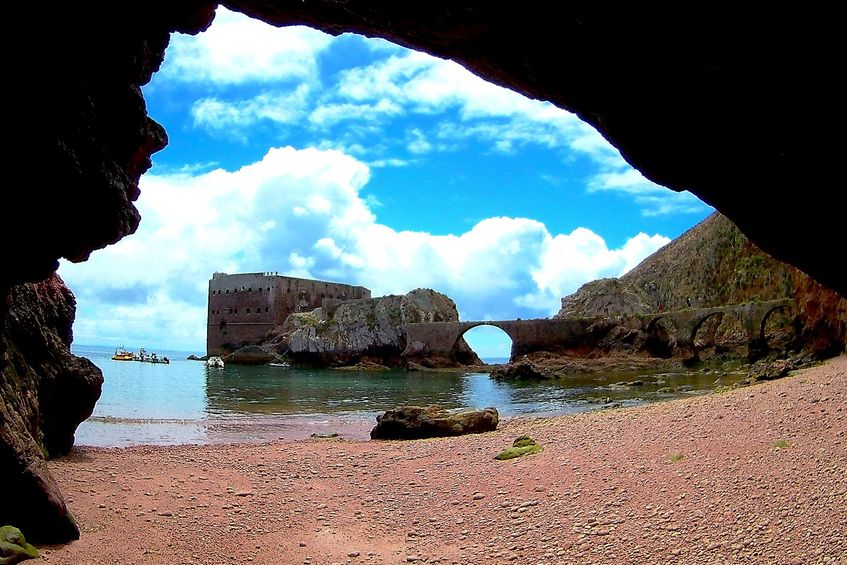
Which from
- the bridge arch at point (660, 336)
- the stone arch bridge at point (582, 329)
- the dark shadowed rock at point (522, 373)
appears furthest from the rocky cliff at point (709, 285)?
the dark shadowed rock at point (522, 373)

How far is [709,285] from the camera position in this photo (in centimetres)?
7288

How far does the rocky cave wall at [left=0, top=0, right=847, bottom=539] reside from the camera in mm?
3160

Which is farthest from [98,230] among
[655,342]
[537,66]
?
[655,342]

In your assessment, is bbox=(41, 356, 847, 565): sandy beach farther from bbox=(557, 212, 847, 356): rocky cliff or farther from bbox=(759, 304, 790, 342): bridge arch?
bbox=(759, 304, 790, 342): bridge arch

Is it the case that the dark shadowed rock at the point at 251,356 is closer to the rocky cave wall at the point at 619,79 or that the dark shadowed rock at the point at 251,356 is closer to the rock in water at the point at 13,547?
the rock in water at the point at 13,547

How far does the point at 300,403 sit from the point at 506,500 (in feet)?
74.5

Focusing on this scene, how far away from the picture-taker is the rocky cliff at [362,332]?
7244cm

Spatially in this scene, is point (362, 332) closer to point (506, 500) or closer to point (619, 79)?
point (506, 500)

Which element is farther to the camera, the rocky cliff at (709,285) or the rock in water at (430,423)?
the rocky cliff at (709,285)

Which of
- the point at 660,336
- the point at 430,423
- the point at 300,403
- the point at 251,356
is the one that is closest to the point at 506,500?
the point at 430,423

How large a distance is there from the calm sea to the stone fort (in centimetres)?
3684

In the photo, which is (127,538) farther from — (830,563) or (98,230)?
(830,563)

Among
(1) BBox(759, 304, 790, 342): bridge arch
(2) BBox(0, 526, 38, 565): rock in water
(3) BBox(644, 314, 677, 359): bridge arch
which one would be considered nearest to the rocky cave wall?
(2) BBox(0, 526, 38, 565): rock in water

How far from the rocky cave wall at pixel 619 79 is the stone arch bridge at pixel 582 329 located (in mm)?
42529
